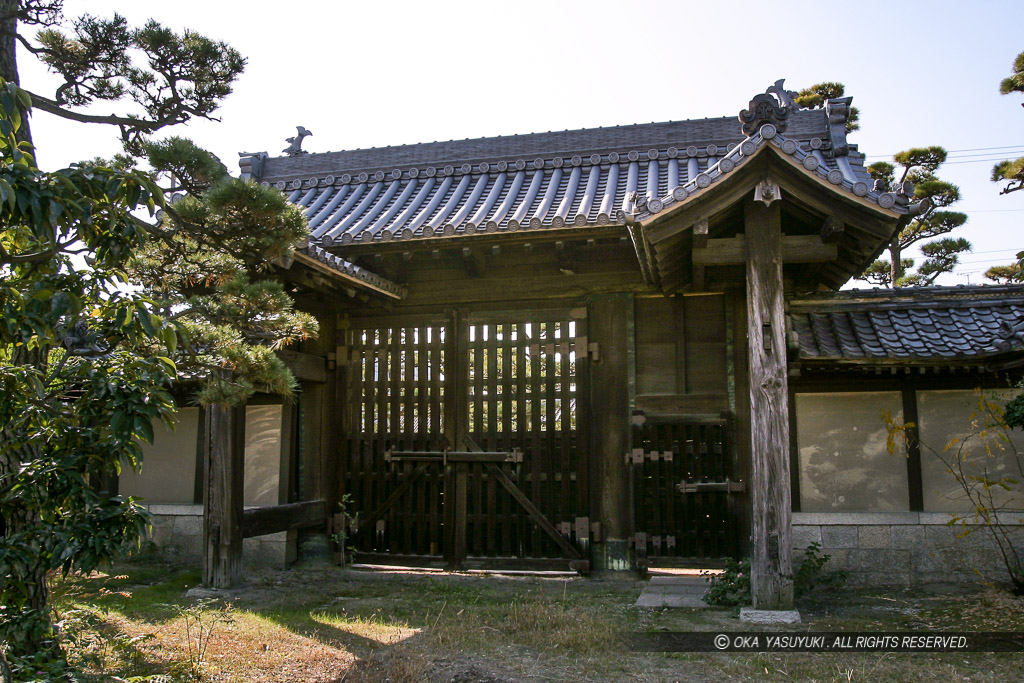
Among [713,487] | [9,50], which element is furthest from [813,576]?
[9,50]

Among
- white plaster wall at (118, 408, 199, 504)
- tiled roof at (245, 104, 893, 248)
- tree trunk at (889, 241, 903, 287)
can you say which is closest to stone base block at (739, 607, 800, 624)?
tiled roof at (245, 104, 893, 248)

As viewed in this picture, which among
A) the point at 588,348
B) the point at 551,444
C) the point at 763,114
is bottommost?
the point at 551,444

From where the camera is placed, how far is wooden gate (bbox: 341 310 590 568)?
9023 mm

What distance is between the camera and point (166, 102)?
556 centimetres

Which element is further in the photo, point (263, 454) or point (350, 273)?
point (263, 454)

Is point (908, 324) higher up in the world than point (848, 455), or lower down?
higher up

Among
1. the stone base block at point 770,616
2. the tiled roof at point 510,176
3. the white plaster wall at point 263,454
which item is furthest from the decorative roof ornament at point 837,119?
the white plaster wall at point 263,454

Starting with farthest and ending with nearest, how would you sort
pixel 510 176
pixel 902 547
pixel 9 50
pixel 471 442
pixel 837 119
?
pixel 510 176, pixel 837 119, pixel 471 442, pixel 902 547, pixel 9 50

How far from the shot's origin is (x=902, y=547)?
7945mm

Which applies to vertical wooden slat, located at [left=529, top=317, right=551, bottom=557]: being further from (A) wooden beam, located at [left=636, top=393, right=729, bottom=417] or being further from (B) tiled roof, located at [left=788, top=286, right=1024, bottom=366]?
(B) tiled roof, located at [left=788, top=286, right=1024, bottom=366]

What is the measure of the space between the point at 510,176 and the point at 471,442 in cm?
379

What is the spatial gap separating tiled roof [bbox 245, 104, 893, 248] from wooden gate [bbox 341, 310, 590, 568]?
4.45ft

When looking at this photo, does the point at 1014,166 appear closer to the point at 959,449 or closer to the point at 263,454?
the point at 959,449

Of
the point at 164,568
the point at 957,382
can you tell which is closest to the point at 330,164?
the point at 164,568
